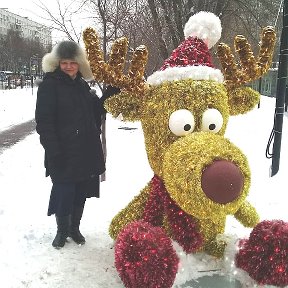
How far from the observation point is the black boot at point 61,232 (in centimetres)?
350

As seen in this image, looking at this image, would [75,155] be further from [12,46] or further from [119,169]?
[12,46]

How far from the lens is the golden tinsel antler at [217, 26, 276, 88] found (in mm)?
3127

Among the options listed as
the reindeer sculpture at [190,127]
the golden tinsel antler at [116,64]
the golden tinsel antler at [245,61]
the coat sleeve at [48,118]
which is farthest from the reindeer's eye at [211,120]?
the coat sleeve at [48,118]

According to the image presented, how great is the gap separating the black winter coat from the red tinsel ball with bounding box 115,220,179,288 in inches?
37.8

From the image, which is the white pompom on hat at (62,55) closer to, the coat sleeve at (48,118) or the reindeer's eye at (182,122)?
the coat sleeve at (48,118)

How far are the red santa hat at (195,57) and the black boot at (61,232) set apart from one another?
4.82 feet

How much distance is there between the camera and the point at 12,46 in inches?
1688

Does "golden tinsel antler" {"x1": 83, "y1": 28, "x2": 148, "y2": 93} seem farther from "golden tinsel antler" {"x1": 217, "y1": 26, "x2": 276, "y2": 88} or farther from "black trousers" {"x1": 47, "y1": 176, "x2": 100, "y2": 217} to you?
"black trousers" {"x1": 47, "y1": 176, "x2": 100, "y2": 217}

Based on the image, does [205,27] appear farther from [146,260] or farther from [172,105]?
[146,260]

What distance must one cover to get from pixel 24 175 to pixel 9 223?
7.61ft

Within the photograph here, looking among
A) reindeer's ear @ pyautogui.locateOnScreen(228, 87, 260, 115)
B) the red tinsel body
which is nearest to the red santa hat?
reindeer's ear @ pyautogui.locateOnScreen(228, 87, 260, 115)

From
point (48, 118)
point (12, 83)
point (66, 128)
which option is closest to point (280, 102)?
point (66, 128)

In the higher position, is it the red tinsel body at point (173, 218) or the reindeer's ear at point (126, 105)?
the reindeer's ear at point (126, 105)

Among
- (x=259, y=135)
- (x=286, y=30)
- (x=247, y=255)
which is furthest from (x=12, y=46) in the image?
(x=247, y=255)
